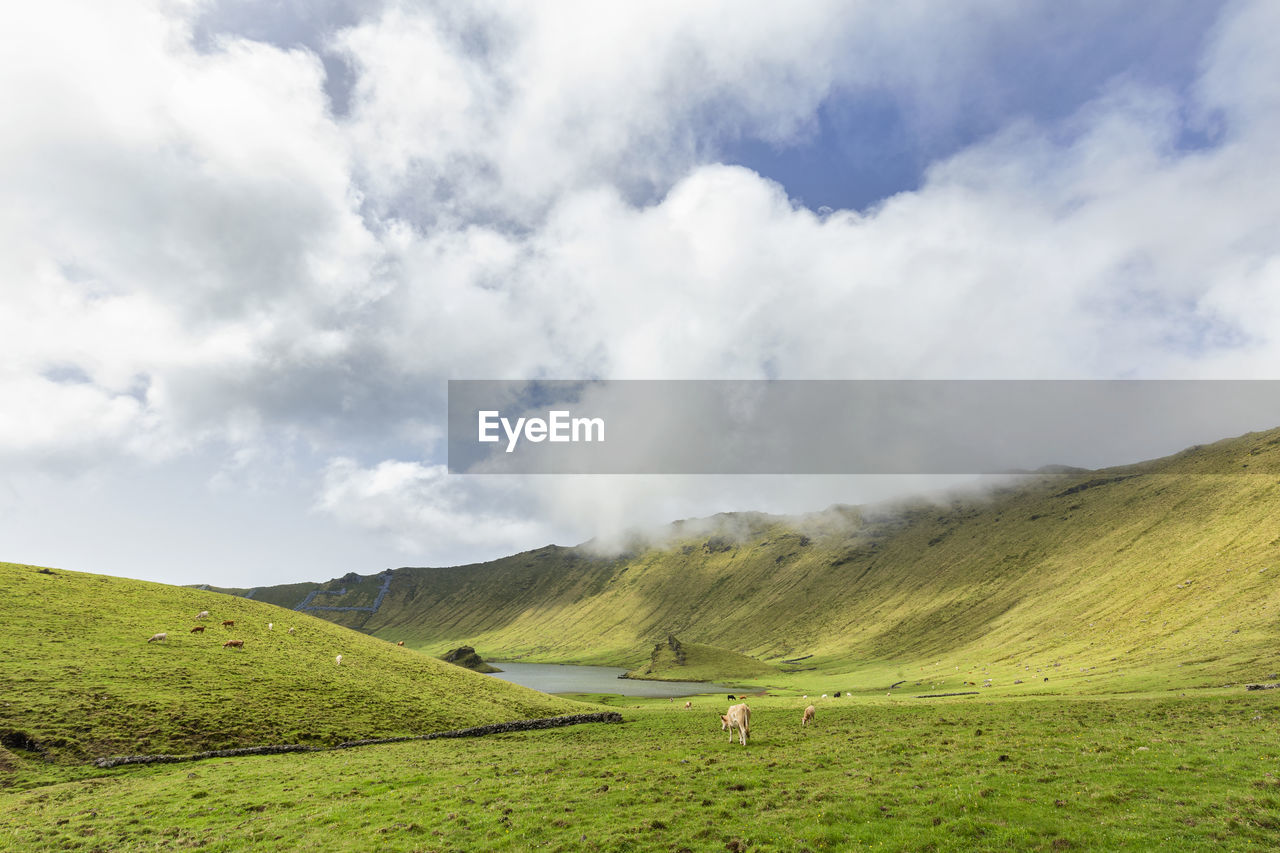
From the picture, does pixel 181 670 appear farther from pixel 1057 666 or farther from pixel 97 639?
pixel 1057 666

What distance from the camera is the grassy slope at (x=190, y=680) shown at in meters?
42.2

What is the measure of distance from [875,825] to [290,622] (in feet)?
269

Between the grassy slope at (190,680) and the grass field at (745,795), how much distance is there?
20.5ft

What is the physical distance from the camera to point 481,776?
108 ft

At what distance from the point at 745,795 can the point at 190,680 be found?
52.6 meters

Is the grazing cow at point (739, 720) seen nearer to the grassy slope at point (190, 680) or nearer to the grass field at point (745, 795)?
the grass field at point (745, 795)

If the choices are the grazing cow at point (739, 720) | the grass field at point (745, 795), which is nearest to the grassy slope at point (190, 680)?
the grass field at point (745, 795)

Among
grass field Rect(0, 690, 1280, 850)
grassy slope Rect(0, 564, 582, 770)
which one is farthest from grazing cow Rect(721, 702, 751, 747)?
grassy slope Rect(0, 564, 582, 770)

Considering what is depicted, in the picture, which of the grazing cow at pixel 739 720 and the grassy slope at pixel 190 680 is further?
the grassy slope at pixel 190 680

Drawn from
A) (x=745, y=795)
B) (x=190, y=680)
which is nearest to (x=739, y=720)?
(x=745, y=795)

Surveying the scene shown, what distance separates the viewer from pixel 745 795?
1000 inches

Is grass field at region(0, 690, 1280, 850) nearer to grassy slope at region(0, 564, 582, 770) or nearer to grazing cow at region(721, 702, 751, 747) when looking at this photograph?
grazing cow at region(721, 702, 751, 747)

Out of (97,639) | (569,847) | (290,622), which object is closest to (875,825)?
(569,847)

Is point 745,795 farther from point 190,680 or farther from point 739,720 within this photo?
point 190,680
